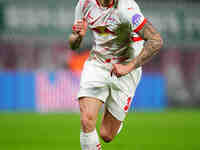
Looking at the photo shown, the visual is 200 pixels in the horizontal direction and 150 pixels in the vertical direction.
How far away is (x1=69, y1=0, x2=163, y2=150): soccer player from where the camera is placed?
539 cm

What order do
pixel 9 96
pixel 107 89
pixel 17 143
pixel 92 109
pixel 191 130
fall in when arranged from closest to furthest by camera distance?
pixel 92 109
pixel 107 89
pixel 17 143
pixel 191 130
pixel 9 96

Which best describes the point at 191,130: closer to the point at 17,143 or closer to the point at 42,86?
the point at 17,143

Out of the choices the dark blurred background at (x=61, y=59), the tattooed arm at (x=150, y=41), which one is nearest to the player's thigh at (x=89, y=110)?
the tattooed arm at (x=150, y=41)

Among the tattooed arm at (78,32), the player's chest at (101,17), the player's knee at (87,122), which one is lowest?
the player's knee at (87,122)

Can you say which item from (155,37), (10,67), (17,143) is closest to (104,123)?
(155,37)

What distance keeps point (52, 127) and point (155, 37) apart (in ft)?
26.7

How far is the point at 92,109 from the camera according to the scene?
5.68 meters

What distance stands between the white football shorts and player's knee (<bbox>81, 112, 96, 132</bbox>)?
317mm

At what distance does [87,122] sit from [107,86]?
0.71 metres

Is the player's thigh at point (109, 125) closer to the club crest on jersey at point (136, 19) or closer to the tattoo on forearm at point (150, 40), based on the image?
the tattoo on forearm at point (150, 40)

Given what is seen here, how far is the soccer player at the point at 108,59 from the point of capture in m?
5.39

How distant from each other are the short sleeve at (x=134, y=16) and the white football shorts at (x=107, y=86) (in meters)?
0.85

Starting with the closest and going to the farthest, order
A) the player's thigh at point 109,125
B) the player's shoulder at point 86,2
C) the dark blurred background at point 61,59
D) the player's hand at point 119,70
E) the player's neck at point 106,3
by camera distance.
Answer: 1. the player's hand at point 119,70
2. the player's neck at point 106,3
3. the player's shoulder at point 86,2
4. the player's thigh at point 109,125
5. the dark blurred background at point 61,59

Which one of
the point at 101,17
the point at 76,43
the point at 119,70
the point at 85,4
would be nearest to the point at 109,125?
the point at 76,43
